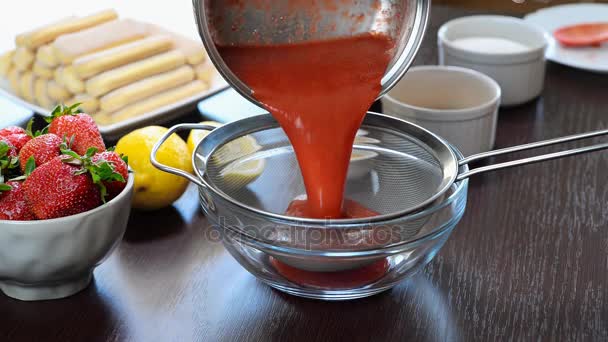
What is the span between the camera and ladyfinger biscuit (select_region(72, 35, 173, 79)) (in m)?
1.36

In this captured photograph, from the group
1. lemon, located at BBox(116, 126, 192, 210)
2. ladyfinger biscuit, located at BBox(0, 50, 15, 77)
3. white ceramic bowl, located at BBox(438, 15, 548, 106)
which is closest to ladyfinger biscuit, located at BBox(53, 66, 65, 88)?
ladyfinger biscuit, located at BBox(0, 50, 15, 77)

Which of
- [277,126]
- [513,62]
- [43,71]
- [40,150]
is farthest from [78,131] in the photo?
[513,62]

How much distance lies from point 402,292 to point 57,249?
40cm

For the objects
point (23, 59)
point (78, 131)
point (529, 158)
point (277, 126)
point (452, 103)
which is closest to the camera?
point (529, 158)

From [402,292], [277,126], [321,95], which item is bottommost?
[402,292]

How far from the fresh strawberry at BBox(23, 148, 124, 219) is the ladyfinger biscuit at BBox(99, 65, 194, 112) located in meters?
0.49

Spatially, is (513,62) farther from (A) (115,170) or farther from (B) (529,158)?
(A) (115,170)

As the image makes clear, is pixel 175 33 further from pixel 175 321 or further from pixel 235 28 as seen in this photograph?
pixel 175 321

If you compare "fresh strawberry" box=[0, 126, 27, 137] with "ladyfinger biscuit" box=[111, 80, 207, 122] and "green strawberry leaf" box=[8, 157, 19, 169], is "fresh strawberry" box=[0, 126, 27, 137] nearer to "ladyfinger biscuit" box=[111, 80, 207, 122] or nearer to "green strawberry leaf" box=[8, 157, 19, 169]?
"green strawberry leaf" box=[8, 157, 19, 169]

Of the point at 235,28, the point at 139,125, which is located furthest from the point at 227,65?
the point at 139,125

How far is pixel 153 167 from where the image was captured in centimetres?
100

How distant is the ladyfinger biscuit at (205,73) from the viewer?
57.0 inches

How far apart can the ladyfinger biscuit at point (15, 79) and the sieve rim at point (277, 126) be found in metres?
0.63

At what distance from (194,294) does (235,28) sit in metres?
0.32
